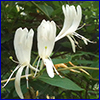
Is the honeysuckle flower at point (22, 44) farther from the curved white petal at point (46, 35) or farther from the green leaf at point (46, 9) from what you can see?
the green leaf at point (46, 9)

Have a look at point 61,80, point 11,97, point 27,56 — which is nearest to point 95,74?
point 61,80

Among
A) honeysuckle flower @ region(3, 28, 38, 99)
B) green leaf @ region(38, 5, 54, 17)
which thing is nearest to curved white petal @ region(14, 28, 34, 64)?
honeysuckle flower @ region(3, 28, 38, 99)

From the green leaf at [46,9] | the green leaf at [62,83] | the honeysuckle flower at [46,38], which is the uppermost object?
the green leaf at [46,9]

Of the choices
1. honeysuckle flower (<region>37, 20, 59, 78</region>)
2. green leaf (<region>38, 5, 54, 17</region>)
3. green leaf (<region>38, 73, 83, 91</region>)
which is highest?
green leaf (<region>38, 5, 54, 17</region>)

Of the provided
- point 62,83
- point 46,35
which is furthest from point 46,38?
point 62,83

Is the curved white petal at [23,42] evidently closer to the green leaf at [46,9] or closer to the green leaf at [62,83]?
the green leaf at [62,83]

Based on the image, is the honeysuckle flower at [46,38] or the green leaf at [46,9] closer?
the honeysuckle flower at [46,38]

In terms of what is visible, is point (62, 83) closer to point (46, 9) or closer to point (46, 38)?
point (46, 38)

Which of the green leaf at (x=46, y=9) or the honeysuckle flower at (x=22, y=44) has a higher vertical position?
the green leaf at (x=46, y=9)

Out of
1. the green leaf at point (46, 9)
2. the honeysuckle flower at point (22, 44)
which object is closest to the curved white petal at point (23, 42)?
the honeysuckle flower at point (22, 44)

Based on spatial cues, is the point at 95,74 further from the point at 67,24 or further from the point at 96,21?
the point at 96,21

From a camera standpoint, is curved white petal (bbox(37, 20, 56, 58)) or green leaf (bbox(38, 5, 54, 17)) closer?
curved white petal (bbox(37, 20, 56, 58))

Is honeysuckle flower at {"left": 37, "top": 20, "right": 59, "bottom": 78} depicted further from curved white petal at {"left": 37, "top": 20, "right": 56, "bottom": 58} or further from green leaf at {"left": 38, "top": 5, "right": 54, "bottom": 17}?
green leaf at {"left": 38, "top": 5, "right": 54, "bottom": 17}
